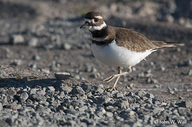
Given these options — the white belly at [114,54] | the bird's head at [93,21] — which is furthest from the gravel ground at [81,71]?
the bird's head at [93,21]

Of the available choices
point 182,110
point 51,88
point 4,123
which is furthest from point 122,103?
point 4,123

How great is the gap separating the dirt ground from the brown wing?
1.02m

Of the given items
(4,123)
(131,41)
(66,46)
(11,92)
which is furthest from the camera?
(66,46)

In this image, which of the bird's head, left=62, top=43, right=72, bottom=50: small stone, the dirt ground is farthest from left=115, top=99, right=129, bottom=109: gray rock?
left=62, top=43, right=72, bottom=50: small stone

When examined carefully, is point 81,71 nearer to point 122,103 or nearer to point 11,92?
point 11,92

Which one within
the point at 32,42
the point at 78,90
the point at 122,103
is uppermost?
the point at 32,42

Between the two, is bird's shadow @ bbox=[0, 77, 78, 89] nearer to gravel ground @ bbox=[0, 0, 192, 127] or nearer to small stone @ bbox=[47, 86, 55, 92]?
gravel ground @ bbox=[0, 0, 192, 127]

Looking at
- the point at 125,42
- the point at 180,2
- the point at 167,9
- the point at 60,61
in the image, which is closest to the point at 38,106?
the point at 125,42

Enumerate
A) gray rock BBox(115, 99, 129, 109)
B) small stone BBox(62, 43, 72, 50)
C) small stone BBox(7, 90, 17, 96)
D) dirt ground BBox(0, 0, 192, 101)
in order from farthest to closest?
1. small stone BBox(62, 43, 72, 50)
2. dirt ground BBox(0, 0, 192, 101)
3. small stone BBox(7, 90, 17, 96)
4. gray rock BBox(115, 99, 129, 109)

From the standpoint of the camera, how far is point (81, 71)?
356 inches

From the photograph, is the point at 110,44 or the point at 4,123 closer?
the point at 4,123

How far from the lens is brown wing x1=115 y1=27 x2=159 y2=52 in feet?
18.6

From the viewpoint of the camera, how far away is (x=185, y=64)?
9359mm

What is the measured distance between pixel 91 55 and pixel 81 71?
167cm
